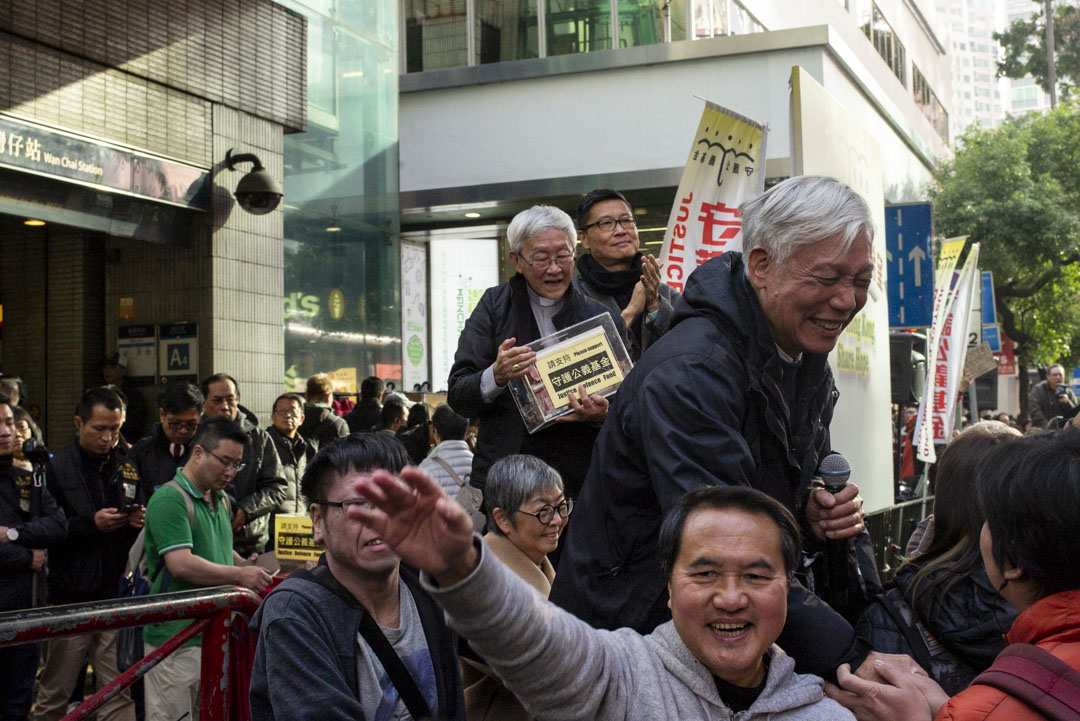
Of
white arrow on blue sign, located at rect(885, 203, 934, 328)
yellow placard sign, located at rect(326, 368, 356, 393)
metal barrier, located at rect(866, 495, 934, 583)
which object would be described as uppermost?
white arrow on blue sign, located at rect(885, 203, 934, 328)

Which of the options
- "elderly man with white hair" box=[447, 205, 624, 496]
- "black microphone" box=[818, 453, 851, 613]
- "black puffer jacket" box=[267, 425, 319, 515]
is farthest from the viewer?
"black puffer jacket" box=[267, 425, 319, 515]

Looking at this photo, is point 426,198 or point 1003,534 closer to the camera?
point 1003,534

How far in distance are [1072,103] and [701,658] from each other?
114 ft

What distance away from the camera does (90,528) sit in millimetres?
6086

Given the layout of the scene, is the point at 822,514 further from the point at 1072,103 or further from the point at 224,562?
the point at 1072,103

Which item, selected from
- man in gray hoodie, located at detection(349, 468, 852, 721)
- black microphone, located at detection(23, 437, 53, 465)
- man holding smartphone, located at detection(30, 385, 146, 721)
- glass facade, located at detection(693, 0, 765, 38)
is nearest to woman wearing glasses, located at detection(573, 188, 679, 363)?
man in gray hoodie, located at detection(349, 468, 852, 721)

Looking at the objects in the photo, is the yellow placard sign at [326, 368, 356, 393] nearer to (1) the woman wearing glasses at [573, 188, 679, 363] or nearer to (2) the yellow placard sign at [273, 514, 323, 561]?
(2) the yellow placard sign at [273, 514, 323, 561]

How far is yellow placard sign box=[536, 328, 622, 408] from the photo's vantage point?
4.28 metres

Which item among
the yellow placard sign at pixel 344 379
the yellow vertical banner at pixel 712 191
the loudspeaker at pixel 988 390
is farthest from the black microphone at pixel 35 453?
the loudspeaker at pixel 988 390

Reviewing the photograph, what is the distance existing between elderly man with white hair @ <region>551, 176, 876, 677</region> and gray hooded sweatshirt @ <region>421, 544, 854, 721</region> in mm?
237

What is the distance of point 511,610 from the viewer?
1.83 metres

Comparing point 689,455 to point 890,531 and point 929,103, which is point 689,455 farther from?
point 929,103

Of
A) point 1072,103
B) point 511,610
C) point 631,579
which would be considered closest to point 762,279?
point 631,579

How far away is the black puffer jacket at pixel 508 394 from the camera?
4492mm
